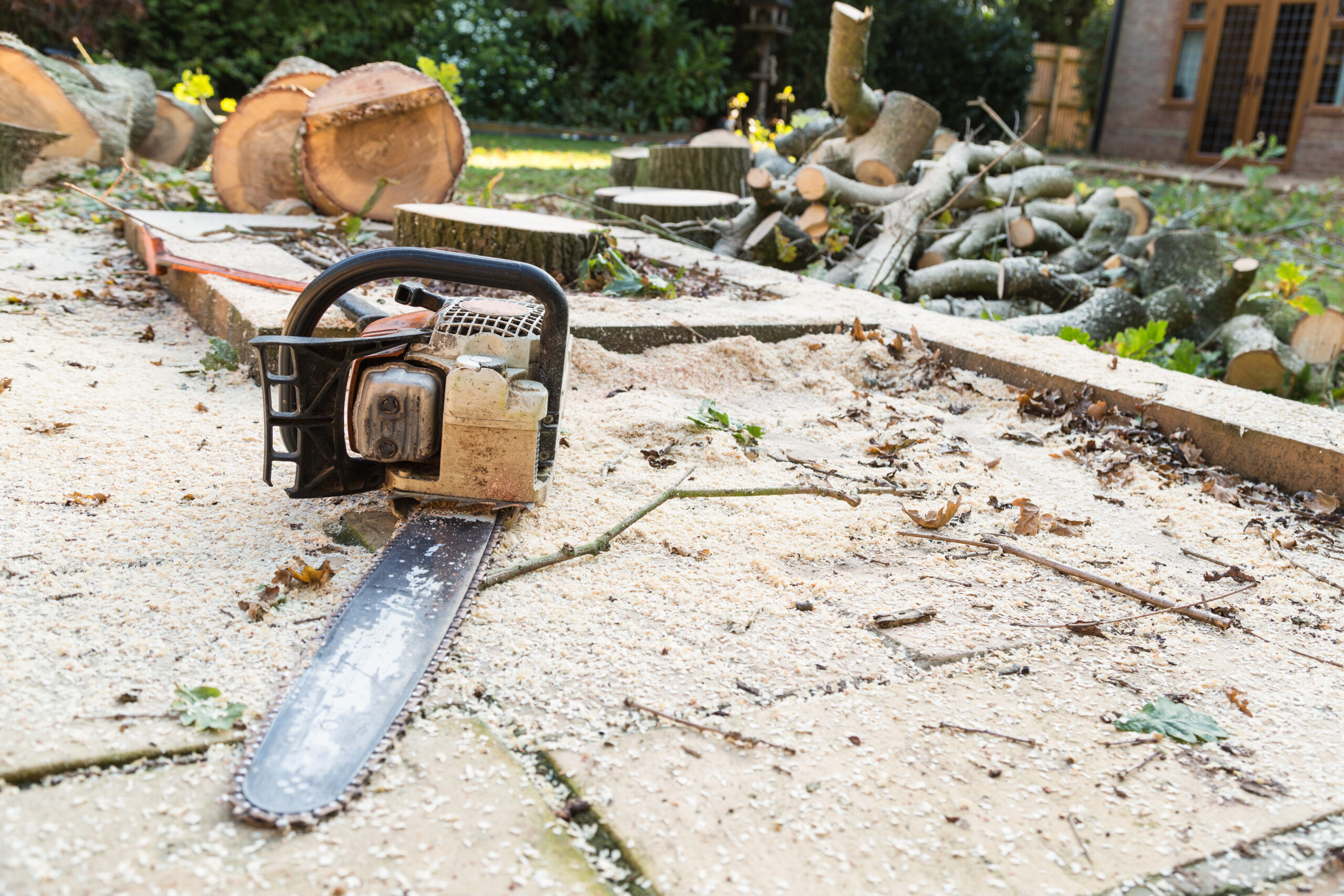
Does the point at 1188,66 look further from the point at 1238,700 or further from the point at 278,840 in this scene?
the point at 278,840

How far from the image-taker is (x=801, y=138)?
850 cm

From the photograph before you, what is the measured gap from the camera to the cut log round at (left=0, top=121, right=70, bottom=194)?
5855mm

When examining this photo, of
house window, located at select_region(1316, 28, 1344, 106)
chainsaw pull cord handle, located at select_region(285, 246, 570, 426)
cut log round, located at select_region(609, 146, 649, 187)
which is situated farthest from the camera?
house window, located at select_region(1316, 28, 1344, 106)

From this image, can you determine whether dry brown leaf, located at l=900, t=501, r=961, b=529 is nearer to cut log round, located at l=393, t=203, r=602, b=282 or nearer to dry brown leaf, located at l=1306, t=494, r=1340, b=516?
dry brown leaf, located at l=1306, t=494, r=1340, b=516

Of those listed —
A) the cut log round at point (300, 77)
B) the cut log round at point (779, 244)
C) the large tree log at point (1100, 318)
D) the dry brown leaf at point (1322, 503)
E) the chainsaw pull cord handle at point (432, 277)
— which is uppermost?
the cut log round at point (300, 77)

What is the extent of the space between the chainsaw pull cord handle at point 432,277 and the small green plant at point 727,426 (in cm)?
86

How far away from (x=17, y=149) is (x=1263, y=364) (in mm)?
7044

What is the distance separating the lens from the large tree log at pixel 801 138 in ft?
27.6

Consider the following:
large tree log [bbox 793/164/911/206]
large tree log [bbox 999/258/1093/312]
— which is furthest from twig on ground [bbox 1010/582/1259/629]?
large tree log [bbox 793/164/911/206]

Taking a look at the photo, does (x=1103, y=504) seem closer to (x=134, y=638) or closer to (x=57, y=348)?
(x=134, y=638)

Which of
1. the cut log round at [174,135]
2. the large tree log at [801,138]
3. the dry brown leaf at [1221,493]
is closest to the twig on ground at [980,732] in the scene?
the dry brown leaf at [1221,493]

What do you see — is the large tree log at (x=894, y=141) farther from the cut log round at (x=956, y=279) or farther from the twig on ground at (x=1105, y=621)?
the twig on ground at (x=1105, y=621)

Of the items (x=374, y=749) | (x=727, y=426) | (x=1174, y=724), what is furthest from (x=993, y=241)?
(x=374, y=749)

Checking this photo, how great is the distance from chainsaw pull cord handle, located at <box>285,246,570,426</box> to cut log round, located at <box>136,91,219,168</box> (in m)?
6.97
